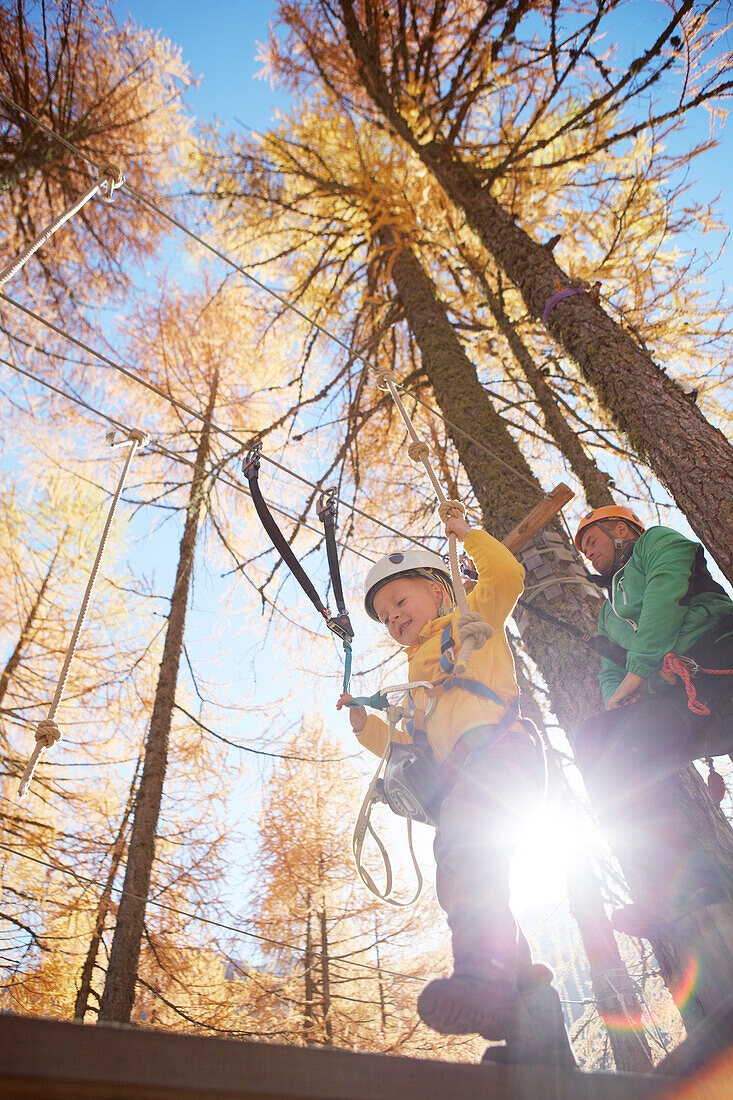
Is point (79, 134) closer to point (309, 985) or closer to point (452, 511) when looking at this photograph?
point (452, 511)

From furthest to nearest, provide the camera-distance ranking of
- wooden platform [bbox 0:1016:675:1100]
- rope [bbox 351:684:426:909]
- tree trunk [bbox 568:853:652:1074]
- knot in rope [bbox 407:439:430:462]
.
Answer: tree trunk [bbox 568:853:652:1074]
knot in rope [bbox 407:439:430:462]
rope [bbox 351:684:426:909]
wooden platform [bbox 0:1016:675:1100]

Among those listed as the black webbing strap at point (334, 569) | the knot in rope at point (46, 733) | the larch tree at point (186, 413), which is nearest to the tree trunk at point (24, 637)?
the larch tree at point (186, 413)

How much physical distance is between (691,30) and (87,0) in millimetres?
5998

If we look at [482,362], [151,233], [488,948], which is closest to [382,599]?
[488,948]

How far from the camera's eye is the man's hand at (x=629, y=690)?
194 cm

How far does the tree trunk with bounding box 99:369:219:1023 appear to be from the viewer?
4.28 metres

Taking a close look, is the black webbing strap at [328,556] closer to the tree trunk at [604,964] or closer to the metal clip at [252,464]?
the metal clip at [252,464]

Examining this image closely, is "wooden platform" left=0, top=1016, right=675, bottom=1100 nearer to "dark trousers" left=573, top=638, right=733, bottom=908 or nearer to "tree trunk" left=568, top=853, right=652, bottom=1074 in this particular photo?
"dark trousers" left=573, top=638, right=733, bottom=908

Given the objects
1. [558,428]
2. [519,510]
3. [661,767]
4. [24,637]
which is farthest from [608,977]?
[24,637]

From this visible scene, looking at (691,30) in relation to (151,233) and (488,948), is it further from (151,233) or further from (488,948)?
(151,233)

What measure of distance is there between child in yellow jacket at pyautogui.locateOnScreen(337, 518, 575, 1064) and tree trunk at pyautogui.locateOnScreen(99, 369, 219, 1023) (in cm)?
202

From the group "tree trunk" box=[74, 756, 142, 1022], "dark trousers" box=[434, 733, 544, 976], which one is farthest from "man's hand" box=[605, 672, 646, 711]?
"tree trunk" box=[74, 756, 142, 1022]

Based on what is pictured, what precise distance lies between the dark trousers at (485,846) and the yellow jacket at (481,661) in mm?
98

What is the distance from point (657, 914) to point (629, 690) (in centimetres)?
63
